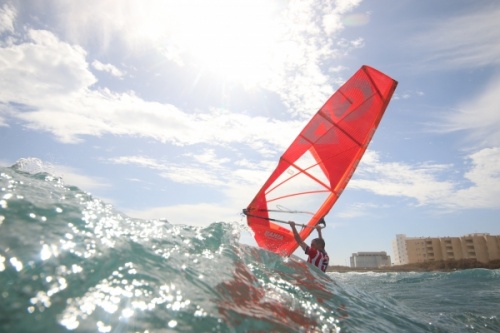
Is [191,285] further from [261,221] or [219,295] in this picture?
[261,221]

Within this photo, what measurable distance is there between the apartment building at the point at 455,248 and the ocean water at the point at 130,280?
93.9 metres

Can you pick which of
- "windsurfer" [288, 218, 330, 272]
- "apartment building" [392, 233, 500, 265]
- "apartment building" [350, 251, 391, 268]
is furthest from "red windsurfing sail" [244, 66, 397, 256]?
"apartment building" [350, 251, 391, 268]

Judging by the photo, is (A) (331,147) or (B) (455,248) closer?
(A) (331,147)

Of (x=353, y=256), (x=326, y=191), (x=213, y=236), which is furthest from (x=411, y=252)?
(x=213, y=236)

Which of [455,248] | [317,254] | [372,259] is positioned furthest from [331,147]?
[372,259]

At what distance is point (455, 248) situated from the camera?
8525 cm

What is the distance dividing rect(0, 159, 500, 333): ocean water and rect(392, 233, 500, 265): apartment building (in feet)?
308

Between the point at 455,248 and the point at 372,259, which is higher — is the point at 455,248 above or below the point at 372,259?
above

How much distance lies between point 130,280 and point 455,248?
103 m

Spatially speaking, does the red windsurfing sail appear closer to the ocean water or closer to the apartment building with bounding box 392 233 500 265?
the ocean water

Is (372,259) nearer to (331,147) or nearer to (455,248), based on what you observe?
(455,248)

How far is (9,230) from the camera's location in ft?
7.27

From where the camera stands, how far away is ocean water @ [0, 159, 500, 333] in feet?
6.02

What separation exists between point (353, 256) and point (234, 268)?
6072 inches
